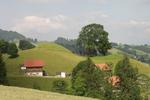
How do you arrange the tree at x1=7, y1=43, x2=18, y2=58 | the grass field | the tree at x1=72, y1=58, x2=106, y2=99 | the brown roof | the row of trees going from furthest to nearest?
the tree at x1=7, y1=43, x2=18, y2=58, the grass field, the brown roof, the tree at x1=72, y1=58, x2=106, y2=99, the row of trees

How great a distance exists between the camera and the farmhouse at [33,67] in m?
170

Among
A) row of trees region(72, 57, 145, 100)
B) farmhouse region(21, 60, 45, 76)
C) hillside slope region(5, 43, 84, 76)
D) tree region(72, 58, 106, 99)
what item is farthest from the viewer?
farmhouse region(21, 60, 45, 76)

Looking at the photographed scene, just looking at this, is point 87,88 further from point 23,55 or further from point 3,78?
point 23,55

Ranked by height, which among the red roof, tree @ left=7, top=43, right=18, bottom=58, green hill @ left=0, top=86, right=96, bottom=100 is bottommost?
green hill @ left=0, top=86, right=96, bottom=100

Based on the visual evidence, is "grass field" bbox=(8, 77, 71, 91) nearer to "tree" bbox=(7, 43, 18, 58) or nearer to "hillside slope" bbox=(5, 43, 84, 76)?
"hillside slope" bbox=(5, 43, 84, 76)

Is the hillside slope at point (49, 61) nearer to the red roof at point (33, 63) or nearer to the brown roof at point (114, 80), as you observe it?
the red roof at point (33, 63)

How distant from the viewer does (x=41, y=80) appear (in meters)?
138

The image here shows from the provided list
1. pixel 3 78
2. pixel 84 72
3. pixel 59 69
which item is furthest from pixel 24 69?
pixel 84 72

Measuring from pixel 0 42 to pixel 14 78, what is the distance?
63356mm

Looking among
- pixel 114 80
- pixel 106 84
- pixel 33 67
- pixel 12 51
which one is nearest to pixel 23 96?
pixel 106 84

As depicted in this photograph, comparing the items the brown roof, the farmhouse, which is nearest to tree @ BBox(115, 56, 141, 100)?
the brown roof

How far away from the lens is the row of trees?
88.6 meters

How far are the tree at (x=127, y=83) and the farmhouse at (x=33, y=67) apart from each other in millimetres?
73961

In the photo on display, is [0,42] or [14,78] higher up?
[0,42]
